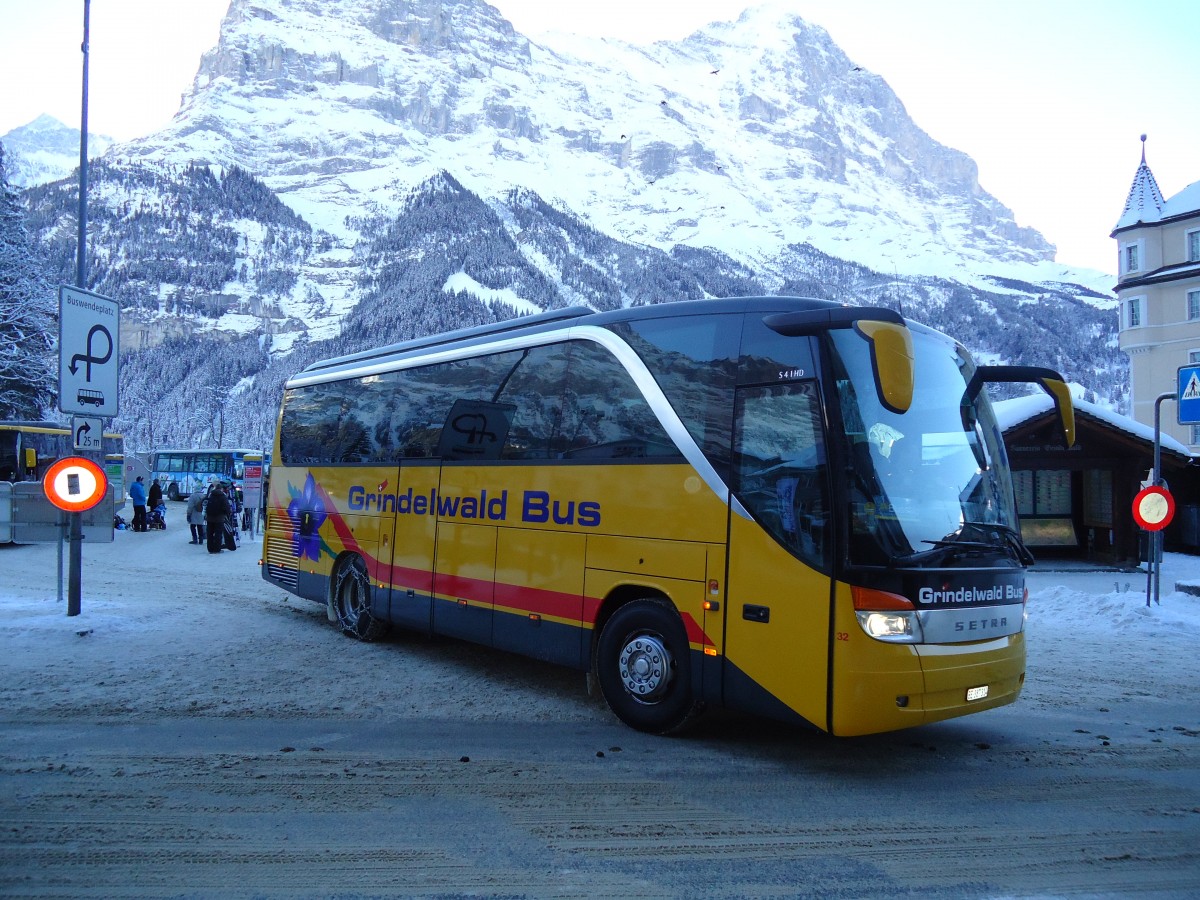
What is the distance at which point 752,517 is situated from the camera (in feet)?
18.5

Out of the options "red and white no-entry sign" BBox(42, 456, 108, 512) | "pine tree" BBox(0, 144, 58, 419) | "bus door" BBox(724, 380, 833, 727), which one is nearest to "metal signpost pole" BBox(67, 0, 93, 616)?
"red and white no-entry sign" BBox(42, 456, 108, 512)

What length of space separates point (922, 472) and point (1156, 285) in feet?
154


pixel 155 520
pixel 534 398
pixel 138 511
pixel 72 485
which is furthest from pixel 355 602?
pixel 155 520

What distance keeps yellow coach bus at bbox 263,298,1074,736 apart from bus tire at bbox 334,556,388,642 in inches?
59.9

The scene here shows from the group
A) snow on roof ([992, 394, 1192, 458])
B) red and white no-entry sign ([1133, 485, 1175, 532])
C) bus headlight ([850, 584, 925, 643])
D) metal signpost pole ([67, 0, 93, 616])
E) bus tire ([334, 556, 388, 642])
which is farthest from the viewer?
snow on roof ([992, 394, 1192, 458])

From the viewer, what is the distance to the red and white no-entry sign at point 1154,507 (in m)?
12.1

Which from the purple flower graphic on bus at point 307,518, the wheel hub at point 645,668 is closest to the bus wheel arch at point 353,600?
the purple flower graphic on bus at point 307,518

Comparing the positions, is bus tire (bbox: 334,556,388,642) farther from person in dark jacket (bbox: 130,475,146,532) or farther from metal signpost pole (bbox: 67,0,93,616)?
person in dark jacket (bbox: 130,475,146,532)

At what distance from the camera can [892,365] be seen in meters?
4.70

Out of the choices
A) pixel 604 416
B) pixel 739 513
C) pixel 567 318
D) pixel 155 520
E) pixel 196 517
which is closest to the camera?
pixel 739 513

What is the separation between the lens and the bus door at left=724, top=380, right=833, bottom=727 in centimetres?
525

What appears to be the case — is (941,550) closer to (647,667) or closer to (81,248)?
(647,667)

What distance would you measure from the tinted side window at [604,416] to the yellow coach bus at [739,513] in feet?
0.06

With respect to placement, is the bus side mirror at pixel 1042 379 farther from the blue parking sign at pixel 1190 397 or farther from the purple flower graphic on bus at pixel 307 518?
the purple flower graphic on bus at pixel 307 518
